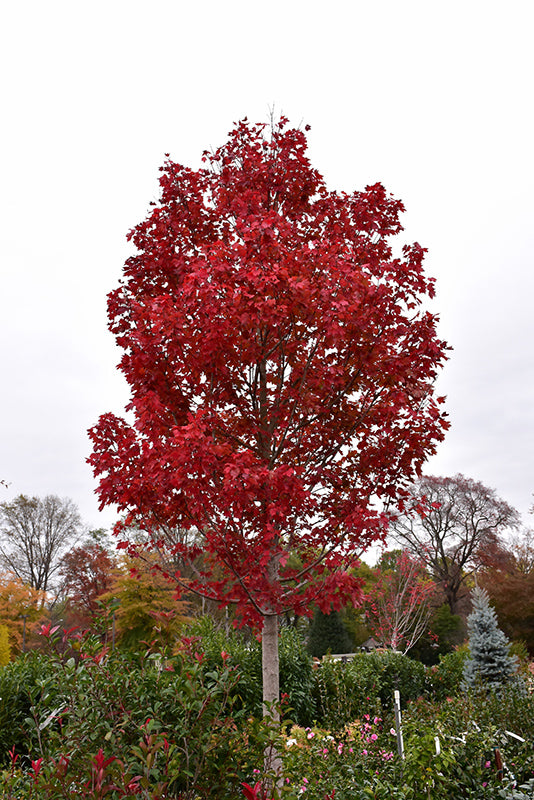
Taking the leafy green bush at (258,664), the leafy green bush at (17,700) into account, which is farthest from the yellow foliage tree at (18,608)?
the leafy green bush at (258,664)

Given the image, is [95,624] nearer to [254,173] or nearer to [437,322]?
[437,322]

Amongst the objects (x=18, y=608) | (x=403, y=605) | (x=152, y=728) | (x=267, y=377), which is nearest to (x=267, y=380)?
(x=267, y=377)

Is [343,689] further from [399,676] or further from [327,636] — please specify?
[327,636]

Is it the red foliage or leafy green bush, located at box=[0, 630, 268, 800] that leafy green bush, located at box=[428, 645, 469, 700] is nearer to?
the red foliage

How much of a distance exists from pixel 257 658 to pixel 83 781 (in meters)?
5.47

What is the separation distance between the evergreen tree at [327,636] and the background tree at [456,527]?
8646 mm

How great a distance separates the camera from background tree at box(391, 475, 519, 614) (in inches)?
1136

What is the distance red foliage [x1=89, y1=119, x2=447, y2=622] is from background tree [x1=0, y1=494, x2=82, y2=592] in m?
27.2

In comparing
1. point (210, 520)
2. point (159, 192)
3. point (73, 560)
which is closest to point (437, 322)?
point (210, 520)

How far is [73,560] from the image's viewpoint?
29.2 m

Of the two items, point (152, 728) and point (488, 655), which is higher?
point (152, 728)

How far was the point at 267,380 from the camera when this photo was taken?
16.5 feet

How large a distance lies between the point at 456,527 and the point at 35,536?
75.6 feet

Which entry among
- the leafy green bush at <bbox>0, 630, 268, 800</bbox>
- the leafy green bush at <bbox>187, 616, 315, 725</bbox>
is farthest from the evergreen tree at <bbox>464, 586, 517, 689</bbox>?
the leafy green bush at <bbox>0, 630, 268, 800</bbox>
